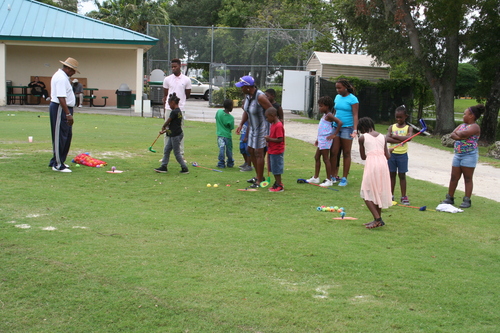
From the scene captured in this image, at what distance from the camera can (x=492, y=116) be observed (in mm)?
19953

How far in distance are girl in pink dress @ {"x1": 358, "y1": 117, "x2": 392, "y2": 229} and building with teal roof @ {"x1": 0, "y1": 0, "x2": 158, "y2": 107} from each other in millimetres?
20452

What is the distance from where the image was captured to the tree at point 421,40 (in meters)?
19.4

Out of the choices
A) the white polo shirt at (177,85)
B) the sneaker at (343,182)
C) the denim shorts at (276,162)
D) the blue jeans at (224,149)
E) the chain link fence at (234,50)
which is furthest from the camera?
the chain link fence at (234,50)

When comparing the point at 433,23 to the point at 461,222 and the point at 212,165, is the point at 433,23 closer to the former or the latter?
the point at 212,165

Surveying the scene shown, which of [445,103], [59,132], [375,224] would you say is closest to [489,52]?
[445,103]

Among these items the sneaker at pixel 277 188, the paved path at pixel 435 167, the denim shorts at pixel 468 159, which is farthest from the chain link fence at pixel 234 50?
the denim shorts at pixel 468 159

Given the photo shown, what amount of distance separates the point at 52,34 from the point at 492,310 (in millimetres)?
24701

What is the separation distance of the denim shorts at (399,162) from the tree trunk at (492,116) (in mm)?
13537

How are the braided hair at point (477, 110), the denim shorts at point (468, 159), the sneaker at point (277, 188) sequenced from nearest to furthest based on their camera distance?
the braided hair at point (477, 110)
the denim shorts at point (468, 159)
the sneaker at point (277, 188)

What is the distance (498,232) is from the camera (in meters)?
6.47

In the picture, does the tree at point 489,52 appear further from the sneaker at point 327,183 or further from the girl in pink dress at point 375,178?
the girl in pink dress at point 375,178

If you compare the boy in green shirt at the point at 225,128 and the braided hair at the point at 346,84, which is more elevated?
the braided hair at the point at 346,84

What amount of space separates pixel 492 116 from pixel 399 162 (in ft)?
46.2

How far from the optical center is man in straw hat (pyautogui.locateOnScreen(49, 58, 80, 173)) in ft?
29.0
